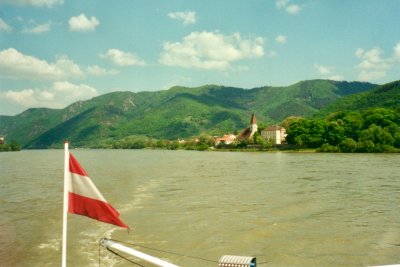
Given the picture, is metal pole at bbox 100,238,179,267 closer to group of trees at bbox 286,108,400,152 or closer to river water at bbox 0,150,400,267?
river water at bbox 0,150,400,267

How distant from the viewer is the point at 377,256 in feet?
51.2

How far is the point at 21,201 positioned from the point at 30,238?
12914mm

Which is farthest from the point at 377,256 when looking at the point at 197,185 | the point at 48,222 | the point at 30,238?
the point at 197,185

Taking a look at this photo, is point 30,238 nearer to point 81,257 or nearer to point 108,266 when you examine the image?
point 81,257

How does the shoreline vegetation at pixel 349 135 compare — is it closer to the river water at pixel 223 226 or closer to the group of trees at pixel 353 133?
the group of trees at pixel 353 133

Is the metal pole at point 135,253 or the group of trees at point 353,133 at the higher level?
the group of trees at point 353,133

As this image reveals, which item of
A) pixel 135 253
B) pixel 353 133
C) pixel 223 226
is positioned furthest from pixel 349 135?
Result: pixel 135 253

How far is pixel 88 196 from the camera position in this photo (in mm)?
8375

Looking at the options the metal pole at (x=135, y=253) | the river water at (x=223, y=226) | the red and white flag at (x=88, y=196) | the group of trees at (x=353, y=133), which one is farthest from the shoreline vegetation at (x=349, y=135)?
the red and white flag at (x=88, y=196)

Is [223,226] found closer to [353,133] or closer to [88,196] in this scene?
[88,196]

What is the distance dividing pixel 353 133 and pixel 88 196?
127820mm

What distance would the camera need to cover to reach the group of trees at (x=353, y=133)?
4272 inches

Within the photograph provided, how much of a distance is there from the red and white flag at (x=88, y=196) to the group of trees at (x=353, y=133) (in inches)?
4347

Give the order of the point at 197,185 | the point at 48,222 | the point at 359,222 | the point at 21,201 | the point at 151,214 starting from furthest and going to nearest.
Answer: the point at 197,185
the point at 21,201
the point at 151,214
the point at 48,222
the point at 359,222
